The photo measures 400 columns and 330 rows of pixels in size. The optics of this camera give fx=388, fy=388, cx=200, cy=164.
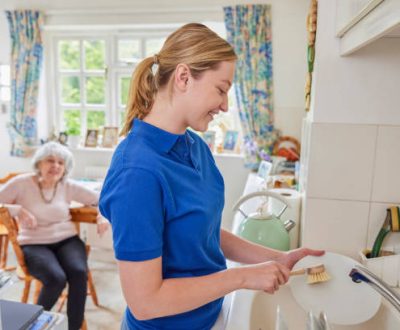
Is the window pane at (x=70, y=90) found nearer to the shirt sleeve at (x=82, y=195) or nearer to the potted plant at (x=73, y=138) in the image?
the potted plant at (x=73, y=138)

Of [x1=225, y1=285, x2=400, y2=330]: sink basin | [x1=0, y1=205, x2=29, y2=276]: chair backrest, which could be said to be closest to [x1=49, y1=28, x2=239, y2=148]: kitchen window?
[x1=0, y1=205, x2=29, y2=276]: chair backrest

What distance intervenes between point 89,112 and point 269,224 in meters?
2.95

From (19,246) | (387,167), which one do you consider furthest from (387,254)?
(19,246)

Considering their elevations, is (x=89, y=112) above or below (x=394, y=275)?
above

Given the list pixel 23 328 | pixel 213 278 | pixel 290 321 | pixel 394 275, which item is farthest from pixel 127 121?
pixel 394 275

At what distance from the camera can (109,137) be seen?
3.68 m

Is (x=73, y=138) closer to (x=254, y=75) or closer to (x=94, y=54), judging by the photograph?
(x=94, y=54)

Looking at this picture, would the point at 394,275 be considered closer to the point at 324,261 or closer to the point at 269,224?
the point at 324,261

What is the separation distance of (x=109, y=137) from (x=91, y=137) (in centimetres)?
18

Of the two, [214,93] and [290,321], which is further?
[290,321]

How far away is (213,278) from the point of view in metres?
0.81

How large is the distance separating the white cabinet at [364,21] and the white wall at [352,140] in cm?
8

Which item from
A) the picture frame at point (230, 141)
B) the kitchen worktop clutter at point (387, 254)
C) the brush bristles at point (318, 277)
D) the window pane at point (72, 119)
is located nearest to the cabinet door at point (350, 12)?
the kitchen worktop clutter at point (387, 254)

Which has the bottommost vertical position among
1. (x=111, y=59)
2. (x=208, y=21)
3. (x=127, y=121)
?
(x=127, y=121)
